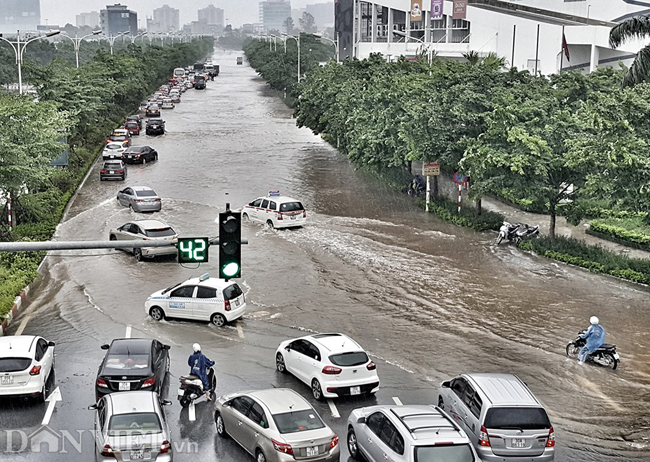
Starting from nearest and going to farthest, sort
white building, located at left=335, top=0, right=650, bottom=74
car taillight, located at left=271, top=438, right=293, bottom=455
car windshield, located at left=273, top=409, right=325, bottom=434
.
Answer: car taillight, located at left=271, top=438, right=293, bottom=455 < car windshield, located at left=273, top=409, right=325, bottom=434 < white building, located at left=335, top=0, right=650, bottom=74

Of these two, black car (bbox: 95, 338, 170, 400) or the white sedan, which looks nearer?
the white sedan

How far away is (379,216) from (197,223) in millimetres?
A: 8768

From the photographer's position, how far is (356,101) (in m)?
54.1

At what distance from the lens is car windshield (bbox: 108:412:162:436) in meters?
16.0

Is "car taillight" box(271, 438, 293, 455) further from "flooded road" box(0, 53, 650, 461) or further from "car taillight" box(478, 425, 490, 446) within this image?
"car taillight" box(478, 425, 490, 446)

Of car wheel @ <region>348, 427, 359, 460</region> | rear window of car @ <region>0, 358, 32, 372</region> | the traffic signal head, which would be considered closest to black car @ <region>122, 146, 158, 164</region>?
rear window of car @ <region>0, 358, 32, 372</region>

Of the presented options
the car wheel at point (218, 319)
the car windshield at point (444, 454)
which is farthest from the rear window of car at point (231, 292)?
the car windshield at point (444, 454)

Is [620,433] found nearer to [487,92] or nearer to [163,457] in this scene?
[163,457]

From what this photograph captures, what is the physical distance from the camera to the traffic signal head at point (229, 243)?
13047 mm

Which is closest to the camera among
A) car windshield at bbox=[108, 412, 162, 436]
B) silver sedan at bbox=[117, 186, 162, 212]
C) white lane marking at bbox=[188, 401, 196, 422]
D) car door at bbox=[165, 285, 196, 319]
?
car windshield at bbox=[108, 412, 162, 436]

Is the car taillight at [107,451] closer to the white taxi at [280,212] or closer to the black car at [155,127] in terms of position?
the white taxi at [280,212]

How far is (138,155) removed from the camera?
6078cm

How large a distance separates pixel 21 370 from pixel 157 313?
24.7 feet

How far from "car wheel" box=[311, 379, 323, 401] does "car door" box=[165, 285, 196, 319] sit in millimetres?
6909
